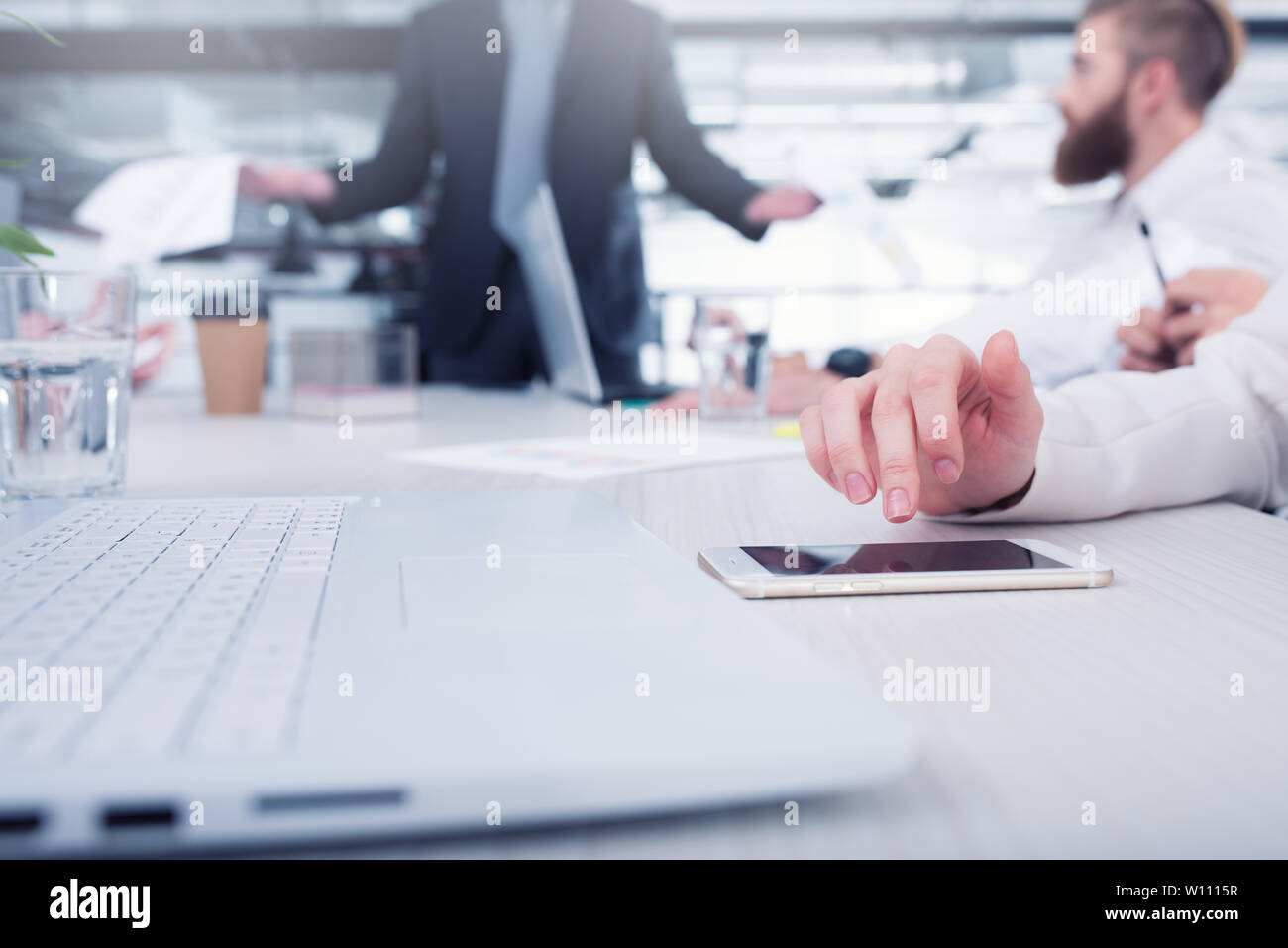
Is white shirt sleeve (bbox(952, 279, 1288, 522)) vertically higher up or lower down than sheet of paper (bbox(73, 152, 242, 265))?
lower down

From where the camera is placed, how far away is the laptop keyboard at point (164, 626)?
0.74 feet

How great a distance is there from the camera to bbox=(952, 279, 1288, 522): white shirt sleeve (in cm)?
60

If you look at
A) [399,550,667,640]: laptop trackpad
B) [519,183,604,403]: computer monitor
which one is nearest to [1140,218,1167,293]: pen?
[519,183,604,403]: computer monitor

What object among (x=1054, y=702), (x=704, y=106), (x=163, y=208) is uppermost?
(x=704, y=106)

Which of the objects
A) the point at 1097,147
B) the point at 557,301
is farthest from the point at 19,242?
the point at 1097,147

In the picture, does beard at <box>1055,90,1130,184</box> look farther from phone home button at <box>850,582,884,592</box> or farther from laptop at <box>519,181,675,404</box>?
phone home button at <box>850,582,884,592</box>

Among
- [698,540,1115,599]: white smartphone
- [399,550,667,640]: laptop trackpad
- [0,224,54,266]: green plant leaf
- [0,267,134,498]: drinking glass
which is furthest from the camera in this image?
[0,267,134,498]: drinking glass

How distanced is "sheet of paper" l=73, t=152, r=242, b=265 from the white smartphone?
3.23 feet

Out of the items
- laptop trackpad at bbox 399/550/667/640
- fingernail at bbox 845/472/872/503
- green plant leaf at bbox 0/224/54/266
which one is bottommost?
laptop trackpad at bbox 399/550/667/640

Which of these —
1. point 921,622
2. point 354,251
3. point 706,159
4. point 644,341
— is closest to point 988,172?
point 354,251

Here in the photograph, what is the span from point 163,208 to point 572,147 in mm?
873

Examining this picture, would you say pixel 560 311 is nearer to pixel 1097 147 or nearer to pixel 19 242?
pixel 19 242

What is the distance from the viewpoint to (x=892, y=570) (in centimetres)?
45
